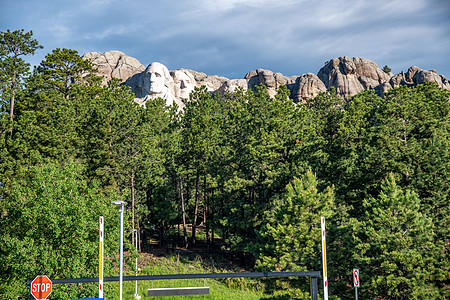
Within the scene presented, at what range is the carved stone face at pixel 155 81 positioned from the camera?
94.7 metres

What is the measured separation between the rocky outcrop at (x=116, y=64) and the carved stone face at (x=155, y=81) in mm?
12974

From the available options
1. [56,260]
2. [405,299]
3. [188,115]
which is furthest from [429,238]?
[188,115]

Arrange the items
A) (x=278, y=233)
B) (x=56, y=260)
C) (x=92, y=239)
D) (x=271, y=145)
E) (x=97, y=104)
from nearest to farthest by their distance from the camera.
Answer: (x=56, y=260) < (x=92, y=239) < (x=278, y=233) < (x=271, y=145) < (x=97, y=104)

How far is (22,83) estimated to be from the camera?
3328 cm

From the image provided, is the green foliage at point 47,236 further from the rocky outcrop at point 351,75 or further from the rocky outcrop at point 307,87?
the rocky outcrop at point 351,75

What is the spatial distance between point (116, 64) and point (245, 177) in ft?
287

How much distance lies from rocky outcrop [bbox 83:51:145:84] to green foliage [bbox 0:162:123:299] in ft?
302

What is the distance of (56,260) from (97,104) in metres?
21.2

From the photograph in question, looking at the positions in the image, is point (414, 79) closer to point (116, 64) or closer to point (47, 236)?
point (116, 64)

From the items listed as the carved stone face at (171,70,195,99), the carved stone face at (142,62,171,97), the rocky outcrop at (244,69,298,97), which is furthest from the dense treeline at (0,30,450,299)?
the rocky outcrop at (244,69,298,97)

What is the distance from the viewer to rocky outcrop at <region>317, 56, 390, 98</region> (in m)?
96.4

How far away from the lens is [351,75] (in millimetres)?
98625

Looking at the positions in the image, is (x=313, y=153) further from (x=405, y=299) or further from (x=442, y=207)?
(x=405, y=299)

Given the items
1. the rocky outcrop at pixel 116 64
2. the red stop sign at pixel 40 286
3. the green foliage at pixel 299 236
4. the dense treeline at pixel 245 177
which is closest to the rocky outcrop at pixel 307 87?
the rocky outcrop at pixel 116 64
